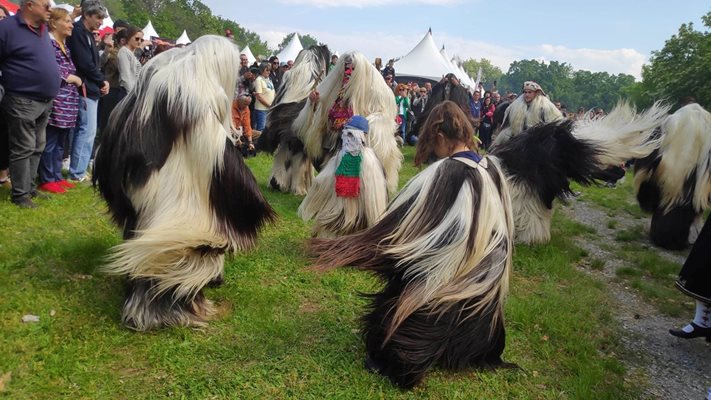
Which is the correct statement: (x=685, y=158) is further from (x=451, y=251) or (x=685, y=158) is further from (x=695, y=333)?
(x=451, y=251)

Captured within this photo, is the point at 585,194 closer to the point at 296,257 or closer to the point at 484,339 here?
the point at 296,257

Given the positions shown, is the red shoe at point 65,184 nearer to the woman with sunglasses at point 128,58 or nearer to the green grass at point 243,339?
the green grass at point 243,339

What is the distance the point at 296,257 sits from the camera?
531cm

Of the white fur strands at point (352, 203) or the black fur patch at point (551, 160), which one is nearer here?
the white fur strands at point (352, 203)

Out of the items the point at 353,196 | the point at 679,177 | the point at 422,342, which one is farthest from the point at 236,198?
the point at 679,177

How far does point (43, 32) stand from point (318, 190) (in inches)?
127

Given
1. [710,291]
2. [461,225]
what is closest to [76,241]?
[461,225]

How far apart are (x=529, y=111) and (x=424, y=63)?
18.0 meters

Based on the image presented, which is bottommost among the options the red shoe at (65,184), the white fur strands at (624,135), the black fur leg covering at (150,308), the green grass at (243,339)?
the green grass at (243,339)

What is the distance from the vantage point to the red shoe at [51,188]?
241 inches

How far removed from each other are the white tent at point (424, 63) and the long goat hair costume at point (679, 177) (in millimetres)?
18039

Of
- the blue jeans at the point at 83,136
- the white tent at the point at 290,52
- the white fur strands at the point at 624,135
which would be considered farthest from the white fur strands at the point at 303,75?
the white tent at the point at 290,52

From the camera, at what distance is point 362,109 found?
6211 mm

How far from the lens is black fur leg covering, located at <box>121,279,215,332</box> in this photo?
3428 mm
